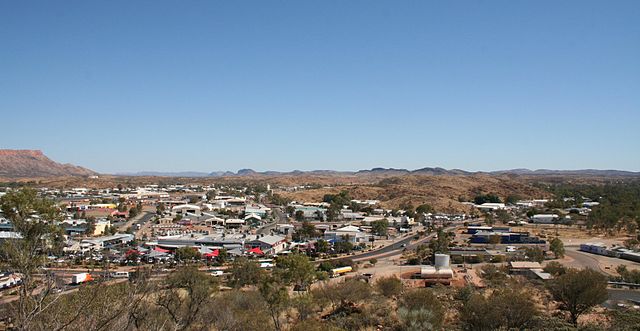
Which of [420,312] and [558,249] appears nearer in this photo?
[420,312]

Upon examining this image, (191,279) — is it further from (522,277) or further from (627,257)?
(627,257)

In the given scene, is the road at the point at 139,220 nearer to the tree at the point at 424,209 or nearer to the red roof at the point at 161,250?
the red roof at the point at 161,250

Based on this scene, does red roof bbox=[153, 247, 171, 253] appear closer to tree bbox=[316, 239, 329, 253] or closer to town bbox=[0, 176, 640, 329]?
town bbox=[0, 176, 640, 329]

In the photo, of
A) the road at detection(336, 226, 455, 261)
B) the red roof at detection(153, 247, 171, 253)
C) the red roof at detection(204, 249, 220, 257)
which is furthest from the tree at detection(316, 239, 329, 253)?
the red roof at detection(153, 247, 171, 253)

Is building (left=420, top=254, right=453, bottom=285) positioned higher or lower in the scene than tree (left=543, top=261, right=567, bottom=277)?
lower

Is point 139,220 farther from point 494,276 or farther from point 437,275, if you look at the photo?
point 494,276

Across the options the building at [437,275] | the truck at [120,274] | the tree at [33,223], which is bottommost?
the truck at [120,274]

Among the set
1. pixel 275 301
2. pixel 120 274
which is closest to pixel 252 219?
pixel 120 274

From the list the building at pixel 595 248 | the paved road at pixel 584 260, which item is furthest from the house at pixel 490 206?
the paved road at pixel 584 260
